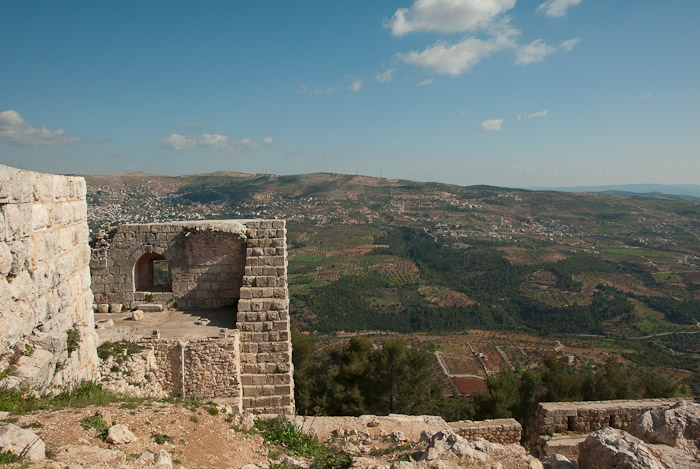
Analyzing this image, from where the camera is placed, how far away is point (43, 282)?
5.08 m

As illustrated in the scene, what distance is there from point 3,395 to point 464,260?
82800 millimetres

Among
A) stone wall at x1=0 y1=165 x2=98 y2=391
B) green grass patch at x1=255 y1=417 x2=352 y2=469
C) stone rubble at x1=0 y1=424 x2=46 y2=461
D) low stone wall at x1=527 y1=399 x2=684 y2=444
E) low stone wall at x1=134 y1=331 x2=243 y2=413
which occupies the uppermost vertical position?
stone wall at x1=0 y1=165 x2=98 y2=391

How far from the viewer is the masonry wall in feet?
31.2

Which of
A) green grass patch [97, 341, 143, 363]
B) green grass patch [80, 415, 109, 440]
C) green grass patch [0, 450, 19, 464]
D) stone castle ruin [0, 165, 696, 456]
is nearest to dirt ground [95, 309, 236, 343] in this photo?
stone castle ruin [0, 165, 696, 456]

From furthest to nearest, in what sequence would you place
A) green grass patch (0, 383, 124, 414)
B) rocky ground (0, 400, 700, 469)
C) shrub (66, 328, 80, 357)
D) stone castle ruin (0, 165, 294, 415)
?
shrub (66, 328, 80, 357) < stone castle ruin (0, 165, 294, 415) < green grass patch (0, 383, 124, 414) < rocky ground (0, 400, 700, 469)

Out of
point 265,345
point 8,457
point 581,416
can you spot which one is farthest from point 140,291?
point 581,416

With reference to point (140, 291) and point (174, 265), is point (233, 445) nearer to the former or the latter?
point (174, 265)

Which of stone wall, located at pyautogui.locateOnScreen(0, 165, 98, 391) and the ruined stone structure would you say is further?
the ruined stone structure

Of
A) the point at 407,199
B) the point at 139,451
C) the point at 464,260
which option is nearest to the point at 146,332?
the point at 139,451

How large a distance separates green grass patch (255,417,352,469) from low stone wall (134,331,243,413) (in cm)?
111

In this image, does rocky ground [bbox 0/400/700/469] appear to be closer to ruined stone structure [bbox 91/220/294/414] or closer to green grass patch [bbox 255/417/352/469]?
green grass patch [bbox 255/417/352/469]

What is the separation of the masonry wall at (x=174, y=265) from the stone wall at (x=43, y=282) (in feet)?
9.98

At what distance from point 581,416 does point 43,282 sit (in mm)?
9687

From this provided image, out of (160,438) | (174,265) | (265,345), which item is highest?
(174,265)
